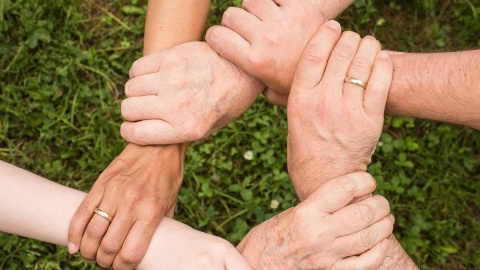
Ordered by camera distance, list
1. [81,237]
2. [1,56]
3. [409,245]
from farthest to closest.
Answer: [1,56]
[409,245]
[81,237]

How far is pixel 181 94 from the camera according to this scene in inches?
97.5

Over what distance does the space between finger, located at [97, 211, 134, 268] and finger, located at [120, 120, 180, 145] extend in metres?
0.36

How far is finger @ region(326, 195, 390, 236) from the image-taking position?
2.15 metres

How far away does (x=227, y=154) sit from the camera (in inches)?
135

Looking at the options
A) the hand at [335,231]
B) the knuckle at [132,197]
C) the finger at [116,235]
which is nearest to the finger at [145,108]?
the knuckle at [132,197]

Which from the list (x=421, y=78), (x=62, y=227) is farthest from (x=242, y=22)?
(x=62, y=227)

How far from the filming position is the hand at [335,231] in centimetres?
215

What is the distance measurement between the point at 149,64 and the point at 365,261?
1.24 metres

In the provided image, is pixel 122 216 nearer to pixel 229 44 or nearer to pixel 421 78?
pixel 229 44

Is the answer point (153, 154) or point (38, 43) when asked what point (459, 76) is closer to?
point (153, 154)

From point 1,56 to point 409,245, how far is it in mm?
2651

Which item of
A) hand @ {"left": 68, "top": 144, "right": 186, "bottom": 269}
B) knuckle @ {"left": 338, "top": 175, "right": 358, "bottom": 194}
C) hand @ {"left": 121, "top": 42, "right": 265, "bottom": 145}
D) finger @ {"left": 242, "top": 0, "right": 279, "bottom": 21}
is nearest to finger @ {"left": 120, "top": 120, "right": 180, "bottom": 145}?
hand @ {"left": 121, "top": 42, "right": 265, "bottom": 145}

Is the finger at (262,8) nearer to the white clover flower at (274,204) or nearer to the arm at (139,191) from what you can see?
the arm at (139,191)

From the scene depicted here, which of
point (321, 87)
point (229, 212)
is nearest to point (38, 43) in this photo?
point (229, 212)
